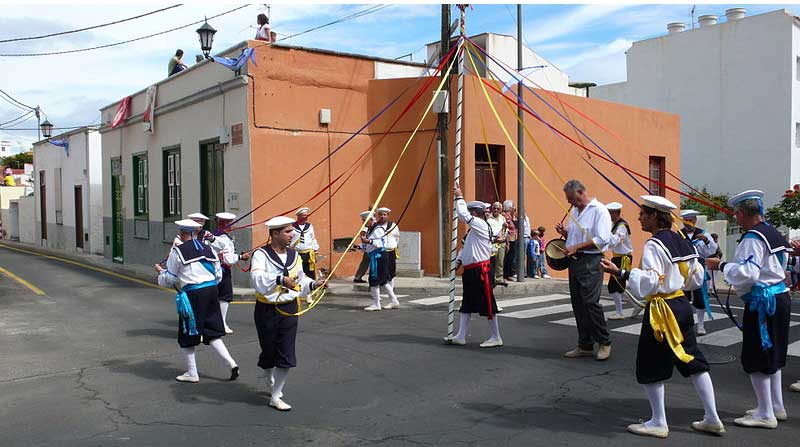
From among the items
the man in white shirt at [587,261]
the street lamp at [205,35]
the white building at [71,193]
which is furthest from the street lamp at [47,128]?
the man in white shirt at [587,261]

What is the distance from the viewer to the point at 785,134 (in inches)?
1220

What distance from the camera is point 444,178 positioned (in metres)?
16.0

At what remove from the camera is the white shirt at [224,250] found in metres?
8.98

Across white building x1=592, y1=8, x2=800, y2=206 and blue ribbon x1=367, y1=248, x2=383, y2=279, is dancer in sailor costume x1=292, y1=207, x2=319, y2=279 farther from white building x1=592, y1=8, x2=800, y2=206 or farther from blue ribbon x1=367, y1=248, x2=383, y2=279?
white building x1=592, y1=8, x2=800, y2=206

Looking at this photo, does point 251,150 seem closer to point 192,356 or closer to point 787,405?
point 192,356

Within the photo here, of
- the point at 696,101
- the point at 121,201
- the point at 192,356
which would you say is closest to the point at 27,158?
the point at 121,201

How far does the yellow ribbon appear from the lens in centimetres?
520

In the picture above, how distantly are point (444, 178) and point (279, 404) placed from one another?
34.3 ft

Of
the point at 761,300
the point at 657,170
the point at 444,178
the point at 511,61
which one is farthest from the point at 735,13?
the point at 761,300

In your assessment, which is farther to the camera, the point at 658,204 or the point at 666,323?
the point at 658,204

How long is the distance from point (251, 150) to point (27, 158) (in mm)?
63957

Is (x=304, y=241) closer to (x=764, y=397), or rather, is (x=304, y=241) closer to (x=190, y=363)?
(x=190, y=363)

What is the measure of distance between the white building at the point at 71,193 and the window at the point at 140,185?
5077mm

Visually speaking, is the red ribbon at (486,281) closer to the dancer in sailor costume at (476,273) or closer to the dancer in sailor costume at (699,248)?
the dancer in sailor costume at (476,273)
